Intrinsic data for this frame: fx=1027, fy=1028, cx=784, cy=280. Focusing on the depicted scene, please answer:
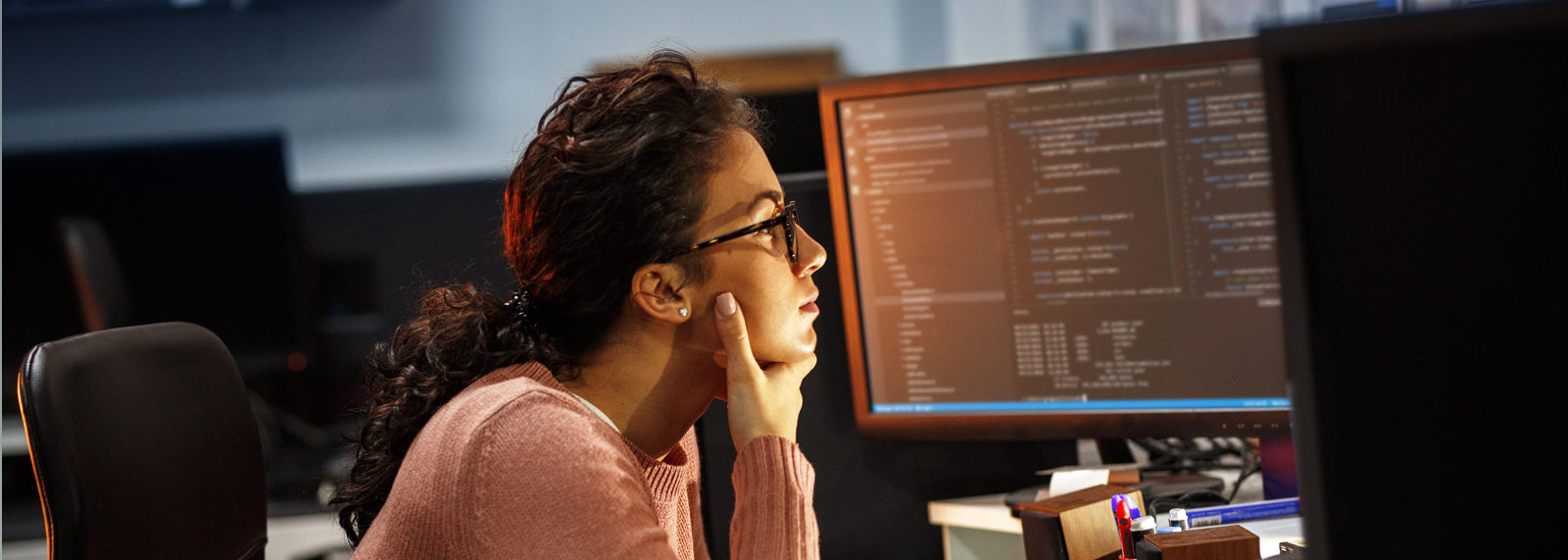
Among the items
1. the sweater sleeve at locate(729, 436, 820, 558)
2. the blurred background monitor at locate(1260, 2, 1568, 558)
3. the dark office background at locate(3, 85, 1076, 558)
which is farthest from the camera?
the dark office background at locate(3, 85, 1076, 558)

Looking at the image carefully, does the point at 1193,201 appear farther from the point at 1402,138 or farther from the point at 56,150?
the point at 56,150

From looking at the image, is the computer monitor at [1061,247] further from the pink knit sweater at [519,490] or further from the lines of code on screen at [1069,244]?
the pink knit sweater at [519,490]

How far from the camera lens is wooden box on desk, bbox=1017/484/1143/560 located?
2.95ft

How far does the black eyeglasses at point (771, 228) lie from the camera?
87 centimetres

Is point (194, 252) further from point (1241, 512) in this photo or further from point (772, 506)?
point (1241, 512)

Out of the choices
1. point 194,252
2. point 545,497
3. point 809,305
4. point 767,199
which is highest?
point 194,252

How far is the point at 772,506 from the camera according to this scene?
85 cm

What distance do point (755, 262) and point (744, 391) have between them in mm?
114

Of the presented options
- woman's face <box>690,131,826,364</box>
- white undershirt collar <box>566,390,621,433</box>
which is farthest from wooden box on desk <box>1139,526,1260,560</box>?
white undershirt collar <box>566,390,621,433</box>

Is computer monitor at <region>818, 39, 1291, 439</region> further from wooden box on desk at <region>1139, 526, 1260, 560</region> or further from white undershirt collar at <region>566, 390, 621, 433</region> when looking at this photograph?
white undershirt collar at <region>566, 390, 621, 433</region>

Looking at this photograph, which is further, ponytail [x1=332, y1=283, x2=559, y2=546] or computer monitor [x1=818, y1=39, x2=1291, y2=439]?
computer monitor [x1=818, y1=39, x2=1291, y2=439]

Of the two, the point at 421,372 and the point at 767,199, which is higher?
the point at 767,199

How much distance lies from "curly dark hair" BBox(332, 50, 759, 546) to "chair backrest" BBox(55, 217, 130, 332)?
2030 millimetres

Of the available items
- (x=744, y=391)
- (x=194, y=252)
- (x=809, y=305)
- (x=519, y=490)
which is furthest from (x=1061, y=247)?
(x=194, y=252)
